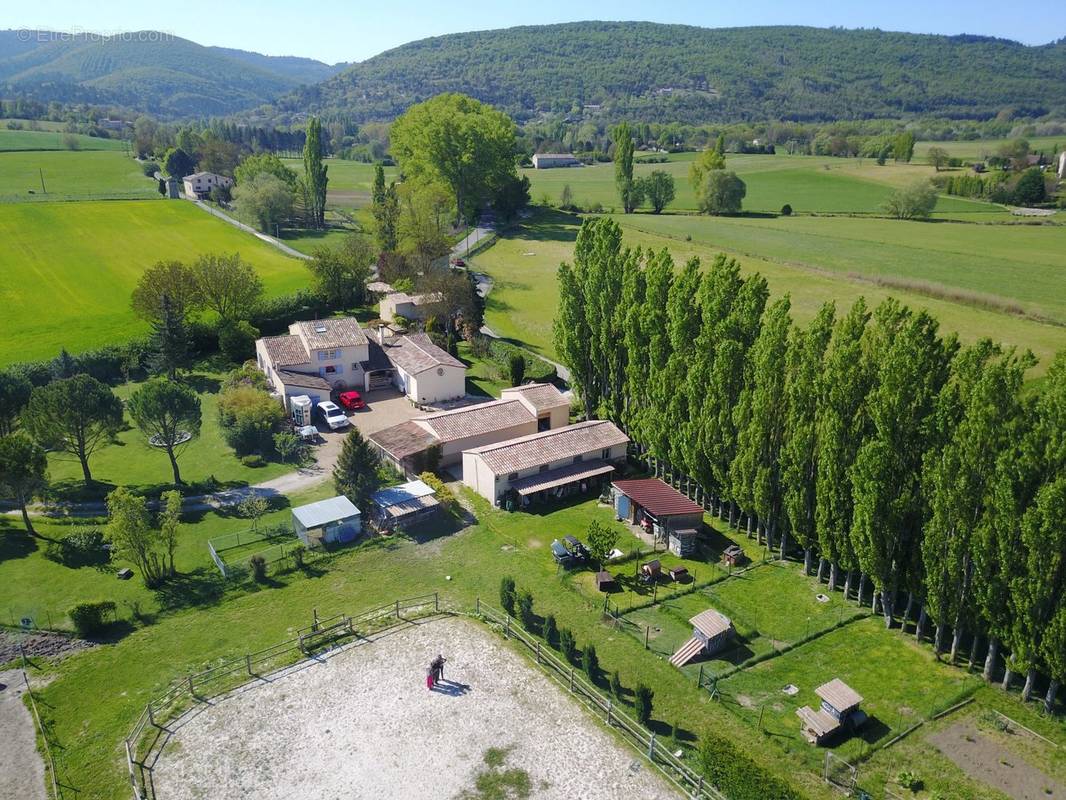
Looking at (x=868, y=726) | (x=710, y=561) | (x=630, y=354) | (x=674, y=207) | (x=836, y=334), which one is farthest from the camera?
(x=674, y=207)

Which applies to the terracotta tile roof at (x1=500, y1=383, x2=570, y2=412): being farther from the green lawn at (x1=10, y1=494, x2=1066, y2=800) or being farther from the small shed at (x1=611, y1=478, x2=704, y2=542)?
the green lawn at (x1=10, y1=494, x2=1066, y2=800)

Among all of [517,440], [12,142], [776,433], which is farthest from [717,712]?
[12,142]

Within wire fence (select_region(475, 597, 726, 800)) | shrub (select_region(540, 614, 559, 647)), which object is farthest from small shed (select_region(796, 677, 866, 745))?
shrub (select_region(540, 614, 559, 647))

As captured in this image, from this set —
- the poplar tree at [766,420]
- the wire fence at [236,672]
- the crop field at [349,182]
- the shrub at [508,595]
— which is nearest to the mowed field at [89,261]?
the crop field at [349,182]

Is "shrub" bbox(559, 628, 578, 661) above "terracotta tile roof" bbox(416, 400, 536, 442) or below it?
below

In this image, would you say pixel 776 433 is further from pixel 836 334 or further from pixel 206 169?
pixel 206 169

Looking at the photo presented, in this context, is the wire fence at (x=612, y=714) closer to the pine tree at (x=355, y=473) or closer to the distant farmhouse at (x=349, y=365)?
the pine tree at (x=355, y=473)
